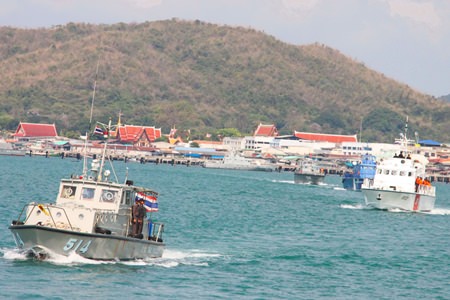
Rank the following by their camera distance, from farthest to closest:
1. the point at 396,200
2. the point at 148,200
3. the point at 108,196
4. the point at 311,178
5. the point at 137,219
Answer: the point at 311,178 < the point at 396,200 < the point at 148,200 < the point at 137,219 < the point at 108,196

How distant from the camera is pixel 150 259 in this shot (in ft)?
142

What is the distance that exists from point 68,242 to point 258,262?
11.2m

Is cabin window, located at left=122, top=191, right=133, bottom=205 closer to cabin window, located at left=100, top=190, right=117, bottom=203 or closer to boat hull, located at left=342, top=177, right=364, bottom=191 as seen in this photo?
cabin window, located at left=100, top=190, right=117, bottom=203

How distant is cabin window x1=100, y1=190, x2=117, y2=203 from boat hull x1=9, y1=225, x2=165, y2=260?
1882 mm

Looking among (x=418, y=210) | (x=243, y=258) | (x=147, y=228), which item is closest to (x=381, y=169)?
(x=418, y=210)

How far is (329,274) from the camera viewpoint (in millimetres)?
45719

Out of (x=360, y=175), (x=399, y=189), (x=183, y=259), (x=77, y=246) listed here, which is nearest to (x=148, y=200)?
(x=183, y=259)

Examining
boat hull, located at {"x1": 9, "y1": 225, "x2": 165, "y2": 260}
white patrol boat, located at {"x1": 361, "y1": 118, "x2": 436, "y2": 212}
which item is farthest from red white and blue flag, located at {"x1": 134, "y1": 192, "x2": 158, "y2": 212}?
white patrol boat, located at {"x1": 361, "y1": 118, "x2": 436, "y2": 212}

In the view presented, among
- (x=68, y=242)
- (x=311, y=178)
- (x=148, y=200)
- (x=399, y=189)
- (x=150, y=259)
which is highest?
(x=399, y=189)

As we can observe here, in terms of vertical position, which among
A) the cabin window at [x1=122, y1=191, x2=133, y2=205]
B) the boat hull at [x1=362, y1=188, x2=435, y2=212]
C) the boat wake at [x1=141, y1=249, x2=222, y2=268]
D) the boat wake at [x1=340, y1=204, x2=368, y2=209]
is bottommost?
the boat wake at [x1=141, y1=249, x2=222, y2=268]

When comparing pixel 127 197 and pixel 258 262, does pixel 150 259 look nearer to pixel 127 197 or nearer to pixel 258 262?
pixel 127 197

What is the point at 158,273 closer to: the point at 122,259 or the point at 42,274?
the point at 122,259

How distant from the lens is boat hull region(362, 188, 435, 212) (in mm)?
86500

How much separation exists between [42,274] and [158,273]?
16.2ft
